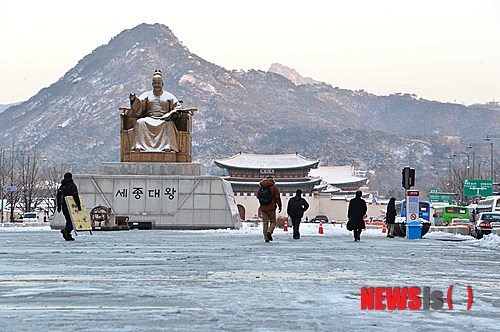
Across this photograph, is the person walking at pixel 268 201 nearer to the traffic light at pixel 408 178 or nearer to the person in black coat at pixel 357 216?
the person in black coat at pixel 357 216

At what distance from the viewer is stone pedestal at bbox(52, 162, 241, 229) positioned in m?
32.2

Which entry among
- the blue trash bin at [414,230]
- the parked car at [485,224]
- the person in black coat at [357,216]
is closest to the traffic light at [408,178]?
the blue trash bin at [414,230]

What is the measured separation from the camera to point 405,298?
23.1 ft

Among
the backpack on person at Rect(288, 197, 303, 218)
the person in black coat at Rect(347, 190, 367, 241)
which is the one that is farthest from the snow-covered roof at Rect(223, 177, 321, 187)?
the person in black coat at Rect(347, 190, 367, 241)

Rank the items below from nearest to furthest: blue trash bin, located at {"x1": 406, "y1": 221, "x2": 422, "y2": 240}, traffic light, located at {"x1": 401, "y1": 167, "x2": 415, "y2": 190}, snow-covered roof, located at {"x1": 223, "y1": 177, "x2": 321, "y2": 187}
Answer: blue trash bin, located at {"x1": 406, "y1": 221, "x2": 422, "y2": 240}, traffic light, located at {"x1": 401, "y1": 167, "x2": 415, "y2": 190}, snow-covered roof, located at {"x1": 223, "y1": 177, "x2": 321, "y2": 187}

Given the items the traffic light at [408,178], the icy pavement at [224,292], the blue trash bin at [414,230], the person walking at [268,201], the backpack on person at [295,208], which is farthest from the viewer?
the traffic light at [408,178]

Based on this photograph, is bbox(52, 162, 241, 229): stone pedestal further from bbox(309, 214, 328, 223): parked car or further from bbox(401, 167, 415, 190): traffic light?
bbox(309, 214, 328, 223): parked car

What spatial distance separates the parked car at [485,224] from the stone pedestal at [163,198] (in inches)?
335

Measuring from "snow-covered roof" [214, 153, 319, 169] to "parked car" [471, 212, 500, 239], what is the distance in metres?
59.1

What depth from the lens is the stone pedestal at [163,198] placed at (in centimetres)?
3225

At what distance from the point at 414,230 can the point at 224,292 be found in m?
19.0

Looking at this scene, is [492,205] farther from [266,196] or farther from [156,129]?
[266,196]

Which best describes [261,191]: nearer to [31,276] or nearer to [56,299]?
[31,276]

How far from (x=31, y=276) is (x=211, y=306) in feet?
9.64
